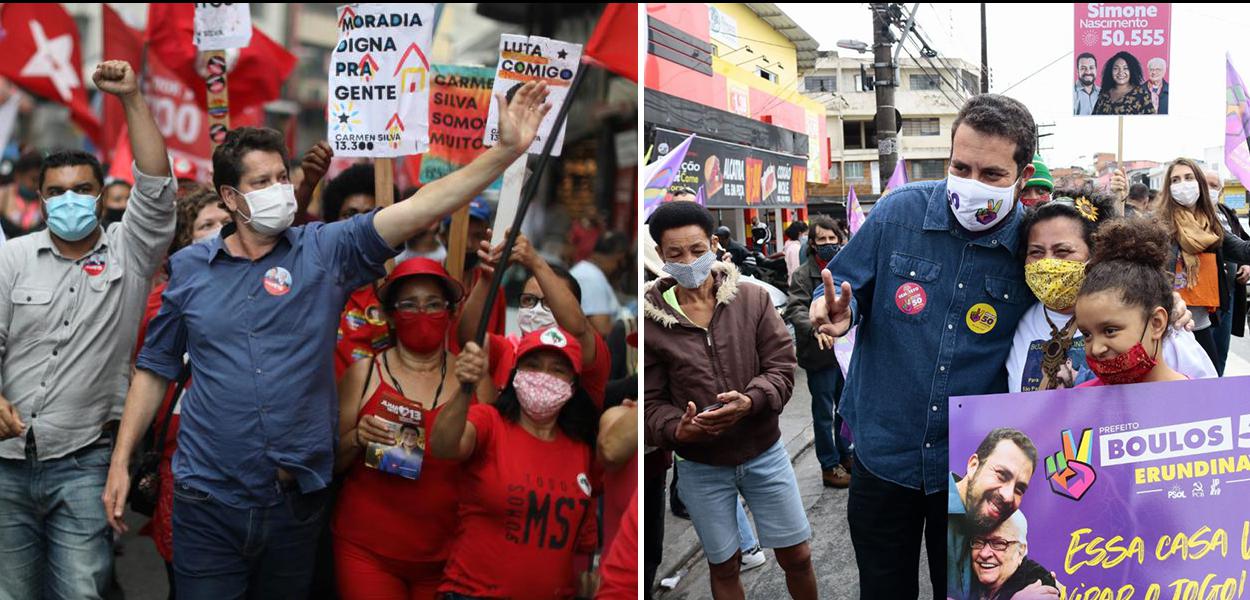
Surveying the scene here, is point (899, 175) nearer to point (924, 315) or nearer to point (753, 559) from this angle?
point (924, 315)

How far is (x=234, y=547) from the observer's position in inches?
103

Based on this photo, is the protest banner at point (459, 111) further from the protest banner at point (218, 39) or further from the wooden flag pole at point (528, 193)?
the wooden flag pole at point (528, 193)

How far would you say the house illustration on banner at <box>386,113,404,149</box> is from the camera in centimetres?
336

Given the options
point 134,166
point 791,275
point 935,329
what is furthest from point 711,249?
point 134,166

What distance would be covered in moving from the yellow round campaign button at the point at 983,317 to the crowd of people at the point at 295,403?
940 mm

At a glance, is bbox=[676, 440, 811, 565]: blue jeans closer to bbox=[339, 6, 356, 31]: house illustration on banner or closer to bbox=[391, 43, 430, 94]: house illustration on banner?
bbox=[391, 43, 430, 94]: house illustration on banner

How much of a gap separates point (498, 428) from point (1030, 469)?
1354mm

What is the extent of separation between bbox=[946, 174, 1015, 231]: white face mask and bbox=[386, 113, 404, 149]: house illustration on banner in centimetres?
181

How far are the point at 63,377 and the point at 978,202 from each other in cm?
254

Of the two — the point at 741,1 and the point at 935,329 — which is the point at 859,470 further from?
the point at 741,1

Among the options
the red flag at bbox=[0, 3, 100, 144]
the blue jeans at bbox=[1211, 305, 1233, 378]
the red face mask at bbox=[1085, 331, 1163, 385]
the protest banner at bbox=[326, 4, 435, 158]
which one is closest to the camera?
the red face mask at bbox=[1085, 331, 1163, 385]

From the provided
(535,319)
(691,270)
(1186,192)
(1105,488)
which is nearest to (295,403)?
(535,319)

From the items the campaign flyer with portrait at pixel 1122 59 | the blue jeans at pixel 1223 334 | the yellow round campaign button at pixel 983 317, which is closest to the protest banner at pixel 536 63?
the yellow round campaign button at pixel 983 317

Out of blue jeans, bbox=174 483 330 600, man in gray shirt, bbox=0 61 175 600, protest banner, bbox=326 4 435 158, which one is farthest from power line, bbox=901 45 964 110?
man in gray shirt, bbox=0 61 175 600
